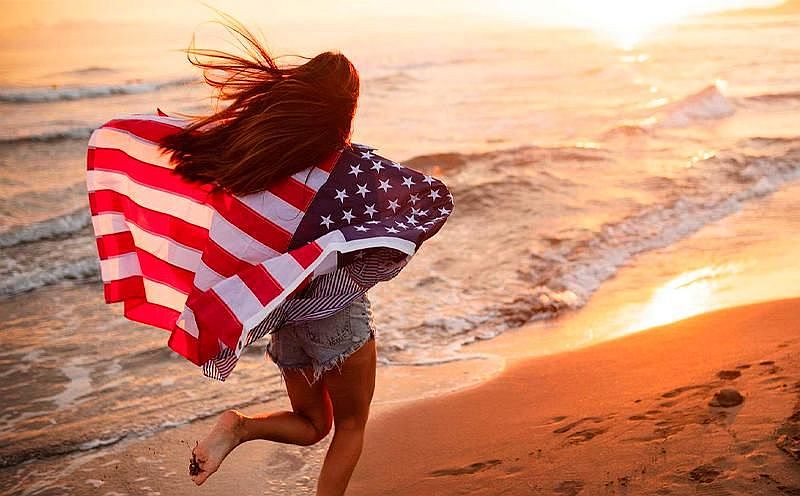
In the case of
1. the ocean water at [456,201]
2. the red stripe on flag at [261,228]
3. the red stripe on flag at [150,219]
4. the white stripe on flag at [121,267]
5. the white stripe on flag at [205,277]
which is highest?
the red stripe on flag at [261,228]

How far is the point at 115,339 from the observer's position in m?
5.88

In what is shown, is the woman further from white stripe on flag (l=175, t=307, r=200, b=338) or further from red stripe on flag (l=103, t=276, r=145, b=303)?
red stripe on flag (l=103, t=276, r=145, b=303)

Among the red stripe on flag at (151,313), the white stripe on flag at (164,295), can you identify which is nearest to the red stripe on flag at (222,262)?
the white stripe on flag at (164,295)

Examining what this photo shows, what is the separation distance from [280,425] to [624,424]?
1.60 metres

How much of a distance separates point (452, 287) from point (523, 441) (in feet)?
10.4

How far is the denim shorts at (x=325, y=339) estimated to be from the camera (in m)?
2.78

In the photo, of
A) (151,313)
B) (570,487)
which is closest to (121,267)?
(151,313)

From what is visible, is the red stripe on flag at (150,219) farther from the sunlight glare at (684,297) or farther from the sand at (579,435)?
the sunlight glare at (684,297)

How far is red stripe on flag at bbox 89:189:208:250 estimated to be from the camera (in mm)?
2906

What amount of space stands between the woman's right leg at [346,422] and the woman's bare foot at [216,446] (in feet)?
1.18

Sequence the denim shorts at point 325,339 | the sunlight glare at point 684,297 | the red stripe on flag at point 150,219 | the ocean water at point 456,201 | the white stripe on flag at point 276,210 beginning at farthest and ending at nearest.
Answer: the sunlight glare at point 684,297 < the ocean water at point 456,201 < the red stripe on flag at point 150,219 < the denim shorts at point 325,339 < the white stripe on flag at point 276,210

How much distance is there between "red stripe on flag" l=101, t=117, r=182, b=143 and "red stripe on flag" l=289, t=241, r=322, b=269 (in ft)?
2.31

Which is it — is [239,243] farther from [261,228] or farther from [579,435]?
[579,435]

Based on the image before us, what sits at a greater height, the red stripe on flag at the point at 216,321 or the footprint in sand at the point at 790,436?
the red stripe on flag at the point at 216,321
